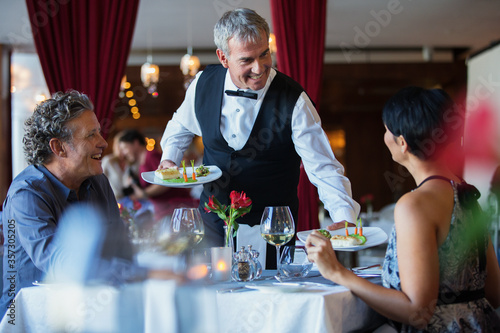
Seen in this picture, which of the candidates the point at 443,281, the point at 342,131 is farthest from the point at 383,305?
the point at 342,131

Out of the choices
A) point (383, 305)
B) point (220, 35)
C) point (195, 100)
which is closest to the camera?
point (383, 305)

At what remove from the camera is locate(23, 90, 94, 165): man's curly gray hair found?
206 cm

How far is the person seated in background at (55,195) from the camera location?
5.77 ft

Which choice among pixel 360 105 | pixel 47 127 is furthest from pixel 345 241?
pixel 360 105

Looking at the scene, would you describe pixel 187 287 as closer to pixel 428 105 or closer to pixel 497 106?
pixel 428 105

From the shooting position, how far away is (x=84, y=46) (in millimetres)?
4516

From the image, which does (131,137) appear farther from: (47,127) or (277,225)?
(277,225)

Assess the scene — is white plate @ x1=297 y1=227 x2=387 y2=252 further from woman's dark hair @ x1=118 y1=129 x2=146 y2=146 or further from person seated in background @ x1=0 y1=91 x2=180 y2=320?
woman's dark hair @ x1=118 y1=129 x2=146 y2=146

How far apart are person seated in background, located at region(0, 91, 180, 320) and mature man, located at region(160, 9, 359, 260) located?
20.0 inches

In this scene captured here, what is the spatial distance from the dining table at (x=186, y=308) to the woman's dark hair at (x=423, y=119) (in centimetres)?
48

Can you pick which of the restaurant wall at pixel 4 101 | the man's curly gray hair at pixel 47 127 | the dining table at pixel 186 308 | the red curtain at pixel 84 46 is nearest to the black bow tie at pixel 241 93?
the man's curly gray hair at pixel 47 127

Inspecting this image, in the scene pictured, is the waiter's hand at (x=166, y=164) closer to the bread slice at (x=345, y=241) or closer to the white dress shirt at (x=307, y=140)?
the white dress shirt at (x=307, y=140)

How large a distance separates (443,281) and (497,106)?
24.1 ft

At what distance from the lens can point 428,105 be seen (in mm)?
1568
